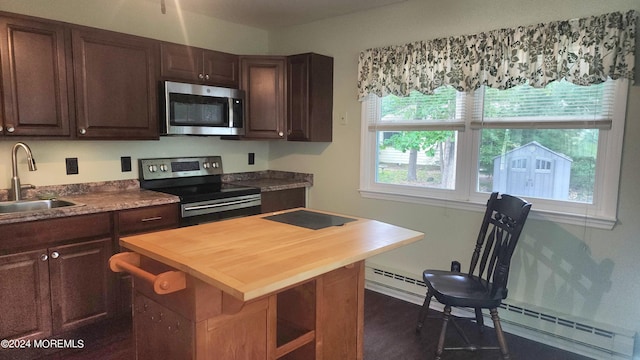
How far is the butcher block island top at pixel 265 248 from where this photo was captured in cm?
131

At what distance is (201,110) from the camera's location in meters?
3.21

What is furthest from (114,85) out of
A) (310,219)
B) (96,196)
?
(310,219)

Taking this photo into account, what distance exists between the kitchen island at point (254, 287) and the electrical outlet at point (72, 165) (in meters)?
1.54

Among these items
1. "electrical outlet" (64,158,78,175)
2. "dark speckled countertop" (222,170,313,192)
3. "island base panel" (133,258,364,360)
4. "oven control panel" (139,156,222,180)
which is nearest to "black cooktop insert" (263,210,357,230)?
"island base panel" (133,258,364,360)

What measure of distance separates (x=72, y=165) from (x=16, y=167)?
35 centimetres

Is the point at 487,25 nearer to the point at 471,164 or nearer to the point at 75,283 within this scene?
the point at 471,164

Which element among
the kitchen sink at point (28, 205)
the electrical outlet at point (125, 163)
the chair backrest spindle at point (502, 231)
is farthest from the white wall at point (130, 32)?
the chair backrest spindle at point (502, 231)

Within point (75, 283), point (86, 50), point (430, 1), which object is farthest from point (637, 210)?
point (86, 50)

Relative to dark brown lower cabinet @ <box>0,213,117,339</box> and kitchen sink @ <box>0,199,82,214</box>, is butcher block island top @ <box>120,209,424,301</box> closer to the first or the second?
dark brown lower cabinet @ <box>0,213,117,339</box>

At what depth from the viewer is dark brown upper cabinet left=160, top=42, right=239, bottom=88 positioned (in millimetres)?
3082

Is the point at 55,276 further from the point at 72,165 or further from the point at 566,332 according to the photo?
the point at 566,332

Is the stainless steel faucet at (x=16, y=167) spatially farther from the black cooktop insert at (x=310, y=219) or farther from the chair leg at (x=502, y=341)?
the chair leg at (x=502, y=341)

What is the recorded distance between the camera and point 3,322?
224 centimetres

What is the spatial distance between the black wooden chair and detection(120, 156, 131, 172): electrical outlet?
2436 millimetres
